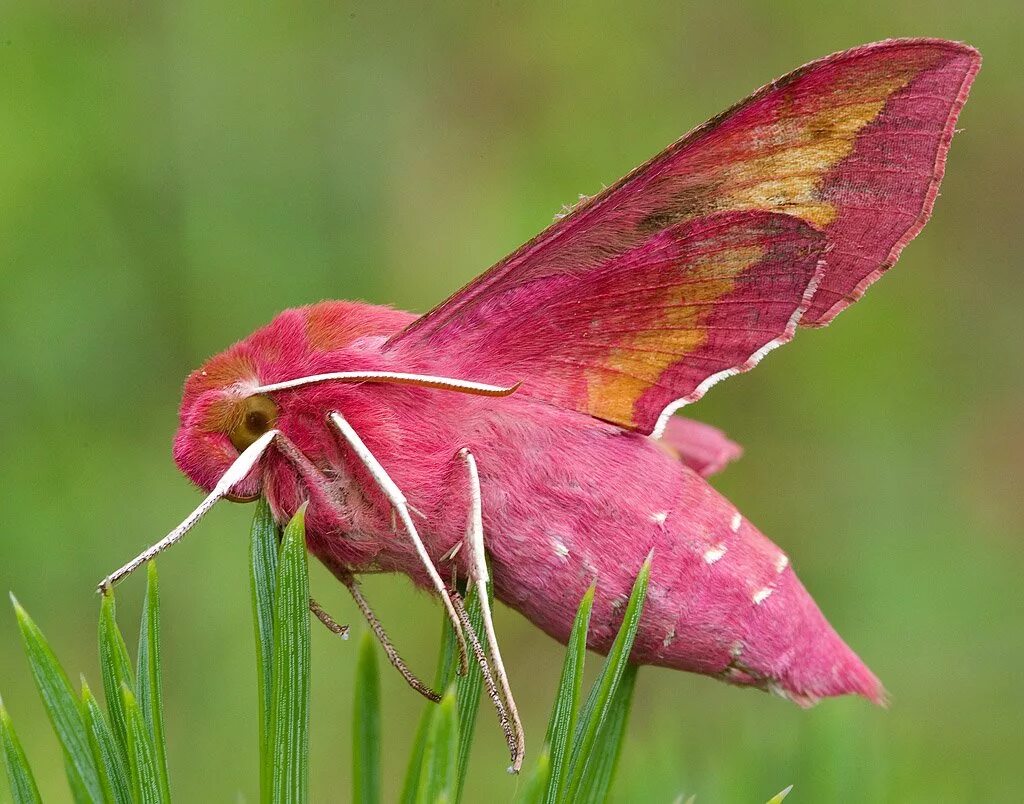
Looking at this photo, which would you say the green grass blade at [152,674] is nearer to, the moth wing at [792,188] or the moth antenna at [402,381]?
the moth antenna at [402,381]

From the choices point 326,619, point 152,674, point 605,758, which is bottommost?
point 605,758

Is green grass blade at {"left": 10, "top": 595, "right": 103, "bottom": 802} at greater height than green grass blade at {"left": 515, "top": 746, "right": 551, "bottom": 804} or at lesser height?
greater

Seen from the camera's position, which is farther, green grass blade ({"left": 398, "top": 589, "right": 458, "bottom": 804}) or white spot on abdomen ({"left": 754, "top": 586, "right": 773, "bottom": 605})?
white spot on abdomen ({"left": 754, "top": 586, "right": 773, "bottom": 605})

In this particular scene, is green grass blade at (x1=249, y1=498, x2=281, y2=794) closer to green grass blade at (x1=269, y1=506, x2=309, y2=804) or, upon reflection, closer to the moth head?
green grass blade at (x1=269, y1=506, x2=309, y2=804)

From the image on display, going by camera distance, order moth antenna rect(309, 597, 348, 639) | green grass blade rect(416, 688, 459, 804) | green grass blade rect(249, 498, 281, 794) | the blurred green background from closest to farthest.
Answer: green grass blade rect(416, 688, 459, 804)
green grass blade rect(249, 498, 281, 794)
moth antenna rect(309, 597, 348, 639)
the blurred green background

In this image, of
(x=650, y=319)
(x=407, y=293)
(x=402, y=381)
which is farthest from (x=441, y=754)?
(x=407, y=293)

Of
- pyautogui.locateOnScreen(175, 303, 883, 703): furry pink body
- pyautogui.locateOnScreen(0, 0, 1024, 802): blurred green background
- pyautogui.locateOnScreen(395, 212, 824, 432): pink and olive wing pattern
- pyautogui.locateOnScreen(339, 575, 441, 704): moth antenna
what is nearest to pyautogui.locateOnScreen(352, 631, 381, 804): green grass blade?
pyautogui.locateOnScreen(339, 575, 441, 704): moth antenna

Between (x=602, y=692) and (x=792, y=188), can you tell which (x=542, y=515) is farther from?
(x=792, y=188)
